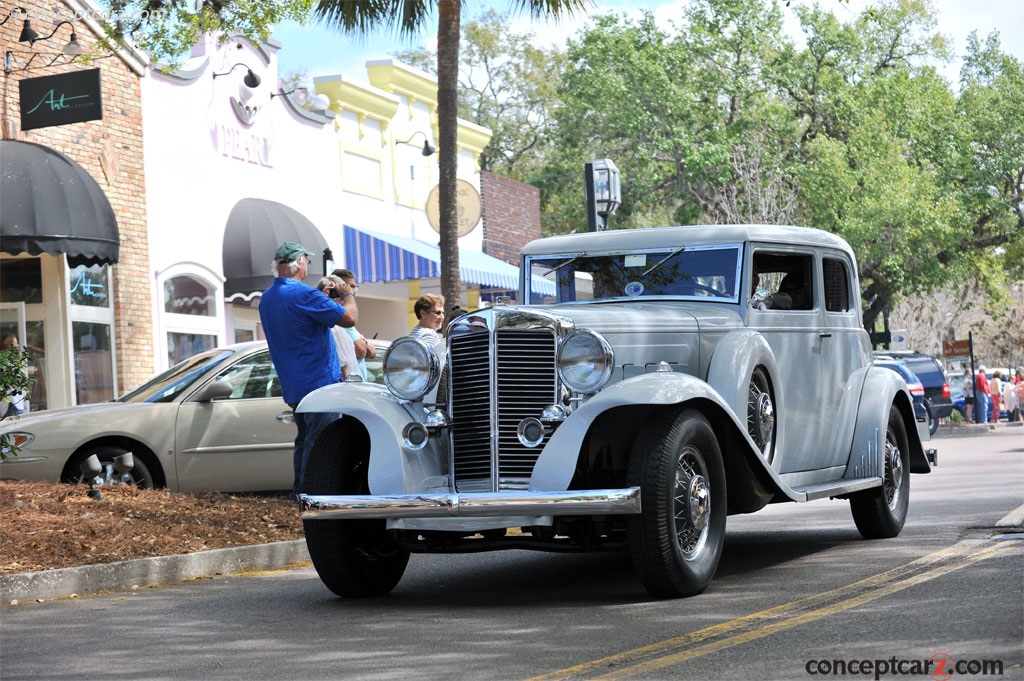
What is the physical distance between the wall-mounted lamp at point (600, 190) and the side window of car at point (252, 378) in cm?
534

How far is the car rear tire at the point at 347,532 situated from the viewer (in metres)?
7.78

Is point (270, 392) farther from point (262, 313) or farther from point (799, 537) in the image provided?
point (799, 537)

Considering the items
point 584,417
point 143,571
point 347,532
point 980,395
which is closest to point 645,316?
point 584,417

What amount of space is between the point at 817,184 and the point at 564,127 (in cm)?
865

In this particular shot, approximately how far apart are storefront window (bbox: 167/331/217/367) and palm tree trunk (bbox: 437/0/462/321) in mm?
7544

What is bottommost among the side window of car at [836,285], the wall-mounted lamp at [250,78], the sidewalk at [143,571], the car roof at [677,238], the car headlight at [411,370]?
the sidewalk at [143,571]

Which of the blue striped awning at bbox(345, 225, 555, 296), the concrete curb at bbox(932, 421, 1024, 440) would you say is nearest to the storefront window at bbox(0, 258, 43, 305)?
the blue striped awning at bbox(345, 225, 555, 296)

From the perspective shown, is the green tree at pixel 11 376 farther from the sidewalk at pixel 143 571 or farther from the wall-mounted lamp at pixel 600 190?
the wall-mounted lamp at pixel 600 190

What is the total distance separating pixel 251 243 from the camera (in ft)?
72.9

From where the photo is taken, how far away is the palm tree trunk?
1505 cm

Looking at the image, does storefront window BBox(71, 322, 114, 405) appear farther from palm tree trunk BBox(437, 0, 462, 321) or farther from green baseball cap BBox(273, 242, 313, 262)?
green baseball cap BBox(273, 242, 313, 262)

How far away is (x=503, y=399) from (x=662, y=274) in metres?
1.85

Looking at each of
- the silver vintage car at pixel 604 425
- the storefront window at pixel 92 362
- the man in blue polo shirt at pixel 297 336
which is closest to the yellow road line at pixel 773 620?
the silver vintage car at pixel 604 425

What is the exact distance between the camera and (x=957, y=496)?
42.8ft
